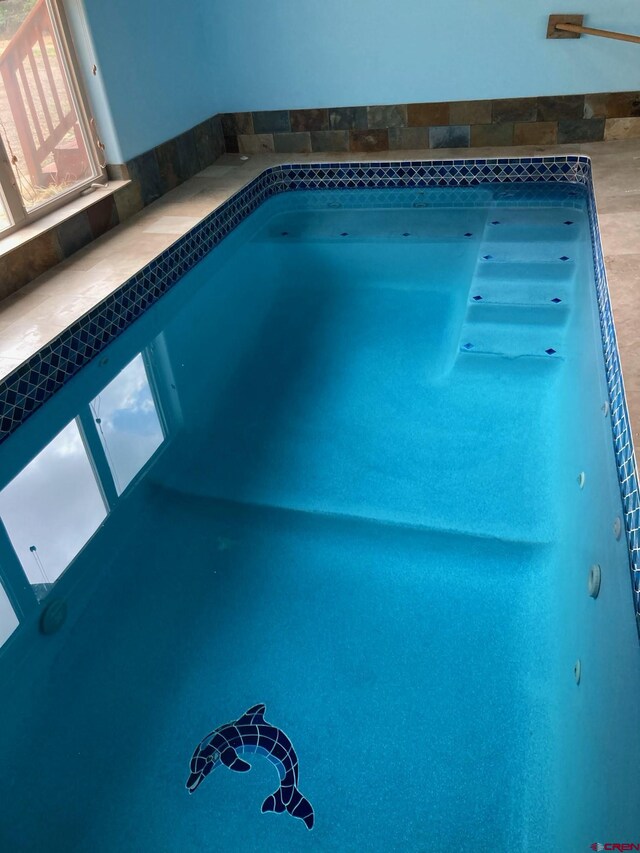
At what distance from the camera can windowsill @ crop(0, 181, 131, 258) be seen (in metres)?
3.18

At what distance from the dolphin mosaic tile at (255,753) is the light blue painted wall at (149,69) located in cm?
337

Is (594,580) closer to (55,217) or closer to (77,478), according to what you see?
(77,478)

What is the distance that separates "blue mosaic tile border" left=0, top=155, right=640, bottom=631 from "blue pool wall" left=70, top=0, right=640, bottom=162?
1.56 feet

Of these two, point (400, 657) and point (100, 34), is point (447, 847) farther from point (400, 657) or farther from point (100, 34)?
point (100, 34)

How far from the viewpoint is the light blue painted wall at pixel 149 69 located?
3.72 meters

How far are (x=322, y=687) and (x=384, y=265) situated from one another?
108 inches

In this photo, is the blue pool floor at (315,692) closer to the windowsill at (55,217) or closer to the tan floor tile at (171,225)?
the windowsill at (55,217)

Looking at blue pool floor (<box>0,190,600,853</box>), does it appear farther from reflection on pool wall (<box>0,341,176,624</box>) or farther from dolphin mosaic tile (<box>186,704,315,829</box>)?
reflection on pool wall (<box>0,341,176,624</box>)

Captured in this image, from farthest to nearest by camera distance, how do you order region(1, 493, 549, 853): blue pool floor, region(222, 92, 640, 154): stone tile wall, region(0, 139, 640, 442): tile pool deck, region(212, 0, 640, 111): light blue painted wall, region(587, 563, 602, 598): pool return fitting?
region(222, 92, 640, 154): stone tile wall, region(212, 0, 640, 111): light blue painted wall, region(0, 139, 640, 442): tile pool deck, region(587, 563, 602, 598): pool return fitting, region(1, 493, 549, 853): blue pool floor

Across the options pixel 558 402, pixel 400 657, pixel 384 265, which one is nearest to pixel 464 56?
pixel 384 265

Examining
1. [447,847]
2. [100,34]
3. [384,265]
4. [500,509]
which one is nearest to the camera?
[447,847]

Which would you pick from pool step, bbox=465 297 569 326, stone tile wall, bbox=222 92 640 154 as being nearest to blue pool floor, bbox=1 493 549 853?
pool step, bbox=465 297 569 326

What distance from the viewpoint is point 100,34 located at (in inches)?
144

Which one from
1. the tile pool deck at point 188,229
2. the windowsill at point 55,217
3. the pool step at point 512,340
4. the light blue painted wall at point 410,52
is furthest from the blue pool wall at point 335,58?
the pool step at point 512,340
